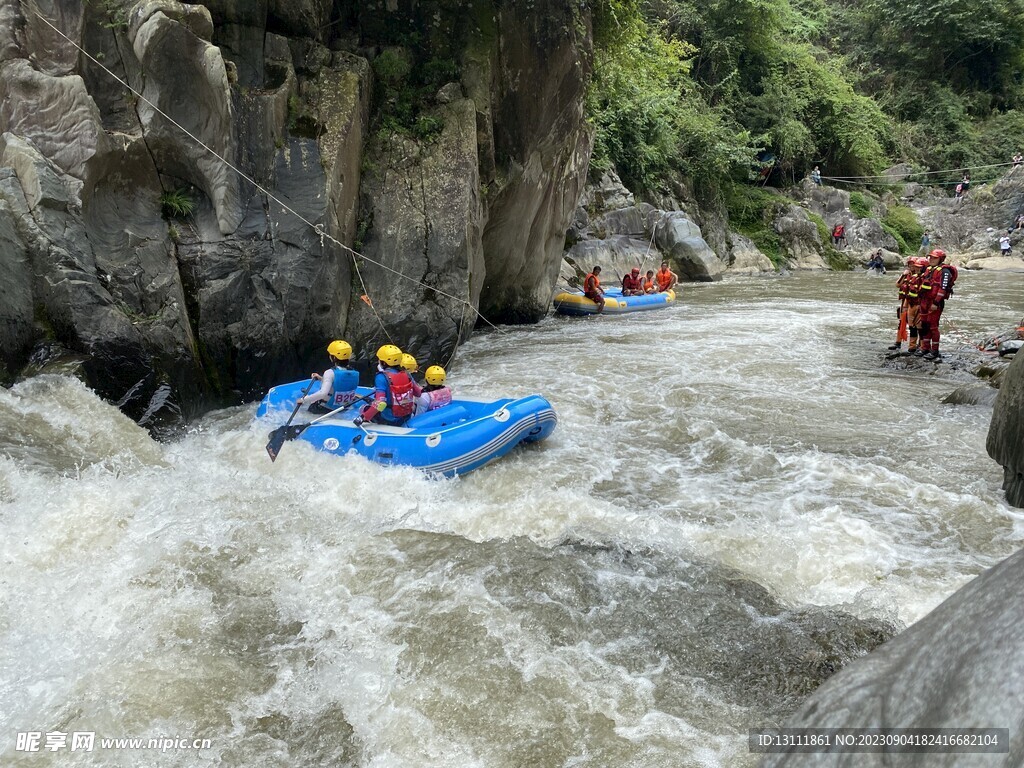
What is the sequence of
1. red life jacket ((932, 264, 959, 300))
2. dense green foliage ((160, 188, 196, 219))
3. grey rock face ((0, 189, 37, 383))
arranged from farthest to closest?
red life jacket ((932, 264, 959, 300)) → dense green foliage ((160, 188, 196, 219)) → grey rock face ((0, 189, 37, 383))

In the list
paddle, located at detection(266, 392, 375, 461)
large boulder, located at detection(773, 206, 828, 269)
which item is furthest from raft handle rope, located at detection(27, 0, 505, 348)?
large boulder, located at detection(773, 206, 828, 269)

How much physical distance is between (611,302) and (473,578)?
1191cm

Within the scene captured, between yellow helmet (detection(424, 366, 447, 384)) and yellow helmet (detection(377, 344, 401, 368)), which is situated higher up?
yellow helmet (detection(377, 344, 401, 368))

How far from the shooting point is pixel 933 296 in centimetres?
1011

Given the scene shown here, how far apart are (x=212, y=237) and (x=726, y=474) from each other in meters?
5.78

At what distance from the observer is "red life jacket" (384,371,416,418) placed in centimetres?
690

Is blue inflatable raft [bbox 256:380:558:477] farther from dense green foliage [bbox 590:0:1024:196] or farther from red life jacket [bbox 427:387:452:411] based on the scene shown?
dense green foliage [bbox 590:0:1024:196]

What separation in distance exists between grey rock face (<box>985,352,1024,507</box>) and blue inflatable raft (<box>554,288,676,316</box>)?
10.2 metres

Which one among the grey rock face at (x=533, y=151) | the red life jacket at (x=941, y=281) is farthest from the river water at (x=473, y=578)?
the grey rock face at (x=533, y=151)

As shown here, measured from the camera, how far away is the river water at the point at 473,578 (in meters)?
3.36

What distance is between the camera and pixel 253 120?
8047mm

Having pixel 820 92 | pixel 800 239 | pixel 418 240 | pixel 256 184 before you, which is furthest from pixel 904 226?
pixel 256 184

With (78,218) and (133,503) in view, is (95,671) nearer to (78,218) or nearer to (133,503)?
(133,503)

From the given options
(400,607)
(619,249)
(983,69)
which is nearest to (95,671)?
(400,607)
